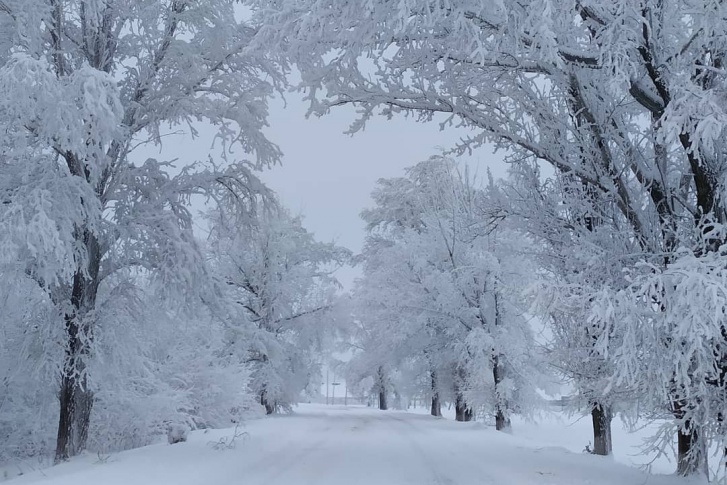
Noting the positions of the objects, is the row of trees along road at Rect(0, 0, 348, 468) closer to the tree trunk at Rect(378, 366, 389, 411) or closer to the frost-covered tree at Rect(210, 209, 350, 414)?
the frost-covered tree at Rect(210, 209, 350, 414)

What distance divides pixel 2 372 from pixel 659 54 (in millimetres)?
10990

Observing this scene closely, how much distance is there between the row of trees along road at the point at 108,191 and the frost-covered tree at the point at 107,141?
0.03m

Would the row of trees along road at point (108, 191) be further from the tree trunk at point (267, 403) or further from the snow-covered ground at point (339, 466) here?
the tree trunk at point (267, 403)

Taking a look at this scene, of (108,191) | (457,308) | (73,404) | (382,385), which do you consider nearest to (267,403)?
(457,308)

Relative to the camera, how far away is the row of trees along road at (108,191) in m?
7.81

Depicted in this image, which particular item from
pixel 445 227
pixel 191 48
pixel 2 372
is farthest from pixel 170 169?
pixel 445 227

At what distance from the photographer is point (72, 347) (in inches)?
378

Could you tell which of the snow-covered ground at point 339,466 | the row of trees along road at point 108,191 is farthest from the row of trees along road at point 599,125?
the row of trees along road at point 108,191

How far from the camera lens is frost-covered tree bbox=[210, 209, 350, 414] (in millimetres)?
25500

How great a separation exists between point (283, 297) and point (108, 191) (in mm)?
16893

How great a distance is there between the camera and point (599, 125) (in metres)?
8.18

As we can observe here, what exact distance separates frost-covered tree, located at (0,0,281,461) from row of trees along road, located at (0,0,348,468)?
32 millimetres

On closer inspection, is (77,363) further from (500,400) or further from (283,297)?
(283,297)

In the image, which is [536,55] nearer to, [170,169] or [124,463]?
[170,169]
